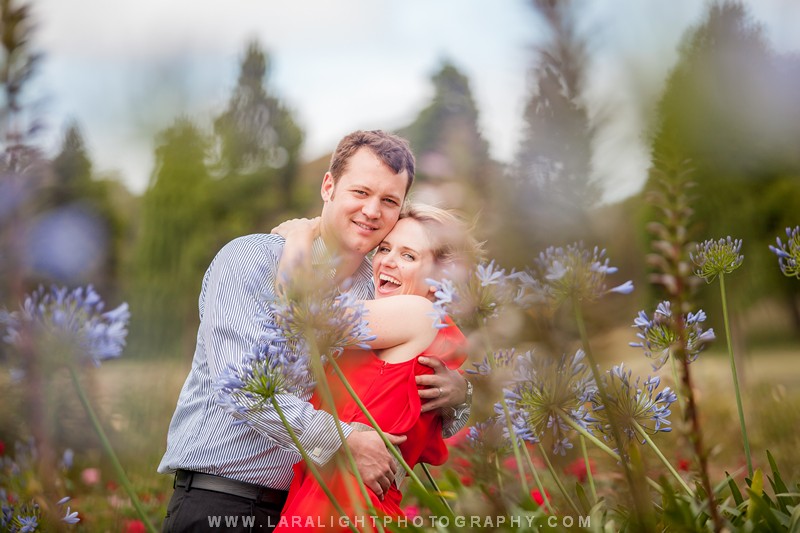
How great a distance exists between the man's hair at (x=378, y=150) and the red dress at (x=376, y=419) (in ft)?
2.10

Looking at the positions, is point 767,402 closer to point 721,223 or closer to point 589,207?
point 721,223

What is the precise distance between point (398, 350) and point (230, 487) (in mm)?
829

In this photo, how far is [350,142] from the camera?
2848 millimetres

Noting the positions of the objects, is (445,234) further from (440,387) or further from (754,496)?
(754,496)

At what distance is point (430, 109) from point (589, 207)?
22.6ft

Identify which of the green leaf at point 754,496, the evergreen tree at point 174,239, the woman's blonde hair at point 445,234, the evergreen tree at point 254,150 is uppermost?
the evergreen tree at point 254,150

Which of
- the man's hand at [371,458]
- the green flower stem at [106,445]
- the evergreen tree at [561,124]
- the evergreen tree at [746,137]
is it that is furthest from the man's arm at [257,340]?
the evergreen tree at [746,137]

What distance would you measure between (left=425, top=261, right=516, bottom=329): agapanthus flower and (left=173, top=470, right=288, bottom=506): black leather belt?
1190 millimetres

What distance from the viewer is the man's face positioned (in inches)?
105

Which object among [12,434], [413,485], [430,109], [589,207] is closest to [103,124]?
[12,434]

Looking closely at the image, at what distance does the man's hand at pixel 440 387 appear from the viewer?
2.59 meters

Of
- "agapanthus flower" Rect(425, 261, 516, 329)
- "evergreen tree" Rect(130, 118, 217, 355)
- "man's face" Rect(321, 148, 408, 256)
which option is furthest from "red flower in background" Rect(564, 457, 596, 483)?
"evergreen tree" Rect(130, 118, 217, 355)

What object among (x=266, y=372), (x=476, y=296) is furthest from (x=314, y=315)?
(x=476, y=296)

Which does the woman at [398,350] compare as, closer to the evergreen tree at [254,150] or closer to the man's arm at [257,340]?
the man's arm at [257,340]
